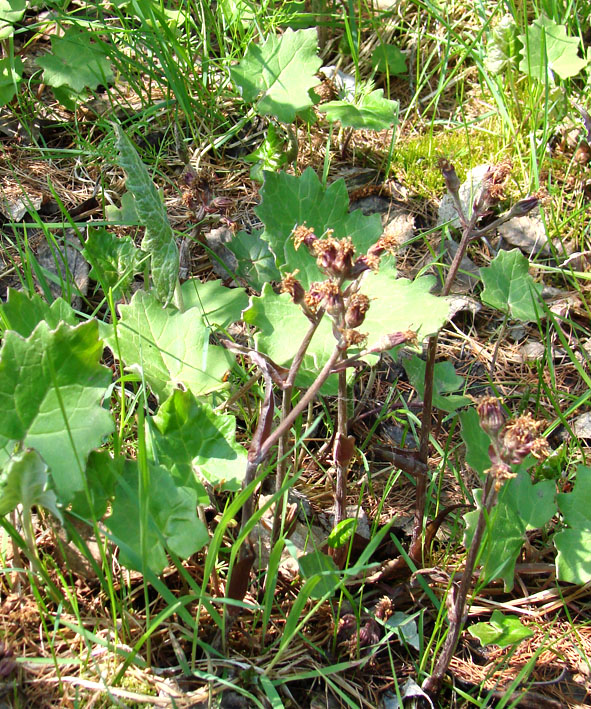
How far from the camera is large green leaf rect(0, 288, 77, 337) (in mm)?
1799

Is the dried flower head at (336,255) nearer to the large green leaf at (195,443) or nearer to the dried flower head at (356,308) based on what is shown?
the dried flower head at (356,308)

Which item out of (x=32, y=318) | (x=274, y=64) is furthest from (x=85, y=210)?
(x=32, y=318)

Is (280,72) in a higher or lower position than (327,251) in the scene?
higher

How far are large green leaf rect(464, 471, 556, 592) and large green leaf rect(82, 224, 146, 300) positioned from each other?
4.32 feet

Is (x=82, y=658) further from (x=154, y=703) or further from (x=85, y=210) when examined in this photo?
(x=85, y=210)

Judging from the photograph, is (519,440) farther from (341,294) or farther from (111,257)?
(111,257)

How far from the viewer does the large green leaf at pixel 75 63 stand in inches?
114

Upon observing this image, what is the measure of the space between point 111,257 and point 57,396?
3.18 ft

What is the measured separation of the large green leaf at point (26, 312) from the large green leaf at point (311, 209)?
702mm

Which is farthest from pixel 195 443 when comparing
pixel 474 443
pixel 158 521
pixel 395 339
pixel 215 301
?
pixel 474 443

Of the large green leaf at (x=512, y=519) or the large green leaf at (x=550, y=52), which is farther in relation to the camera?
the large green leaf at (x=550, y=52)

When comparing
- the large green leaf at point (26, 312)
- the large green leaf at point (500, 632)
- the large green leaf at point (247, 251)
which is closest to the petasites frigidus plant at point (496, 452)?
the large green leaf at point (500, 632)

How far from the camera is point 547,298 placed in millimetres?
2682

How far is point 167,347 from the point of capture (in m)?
1.99
